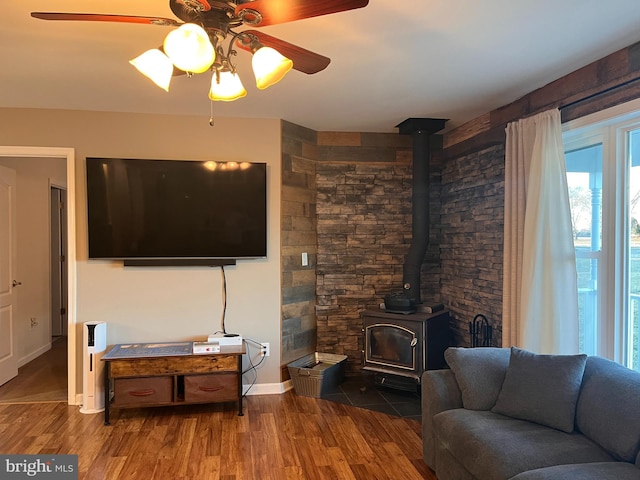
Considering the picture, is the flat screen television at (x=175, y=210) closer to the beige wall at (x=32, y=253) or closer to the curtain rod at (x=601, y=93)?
the beige wall at (x=32, y=253)

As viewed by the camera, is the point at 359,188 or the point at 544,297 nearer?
the point at 544,297

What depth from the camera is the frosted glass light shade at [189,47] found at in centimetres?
142

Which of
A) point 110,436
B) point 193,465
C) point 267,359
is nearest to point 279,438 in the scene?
point 193,465

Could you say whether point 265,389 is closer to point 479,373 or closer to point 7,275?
point 479,373

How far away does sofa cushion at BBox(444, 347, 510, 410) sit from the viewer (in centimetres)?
238

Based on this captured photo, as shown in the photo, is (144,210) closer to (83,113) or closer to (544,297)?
(83,113)

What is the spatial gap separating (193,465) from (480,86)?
3.05m

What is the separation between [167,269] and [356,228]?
5.83 ft

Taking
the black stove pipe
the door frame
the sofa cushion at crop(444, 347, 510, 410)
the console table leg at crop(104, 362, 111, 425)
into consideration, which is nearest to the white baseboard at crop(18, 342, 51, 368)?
the door frame

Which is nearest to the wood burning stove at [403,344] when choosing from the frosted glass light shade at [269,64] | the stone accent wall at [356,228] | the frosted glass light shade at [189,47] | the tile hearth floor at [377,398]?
the tile hearth floor at [377,398]

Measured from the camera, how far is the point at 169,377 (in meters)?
3.29

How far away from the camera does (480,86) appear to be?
9.78ft

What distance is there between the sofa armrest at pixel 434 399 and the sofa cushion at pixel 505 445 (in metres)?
0.17

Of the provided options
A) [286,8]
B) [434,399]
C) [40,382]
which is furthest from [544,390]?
[40,382]
